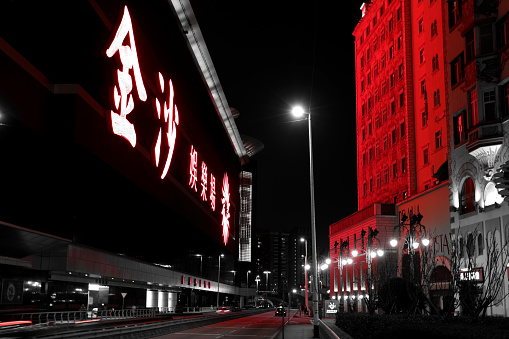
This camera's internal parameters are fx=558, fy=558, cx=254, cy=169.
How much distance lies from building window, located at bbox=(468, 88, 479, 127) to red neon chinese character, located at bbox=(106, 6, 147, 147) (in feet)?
67.8

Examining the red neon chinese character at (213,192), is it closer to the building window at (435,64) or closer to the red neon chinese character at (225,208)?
the red neon chinese character at (225,208)

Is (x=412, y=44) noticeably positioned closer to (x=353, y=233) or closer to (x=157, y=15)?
(x=353, y=233)

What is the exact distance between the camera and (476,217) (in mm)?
32344

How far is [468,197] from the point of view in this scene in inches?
1346

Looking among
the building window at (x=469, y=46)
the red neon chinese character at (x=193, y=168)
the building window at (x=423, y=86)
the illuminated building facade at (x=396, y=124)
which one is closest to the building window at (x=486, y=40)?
the building window at (x=469, y=46)

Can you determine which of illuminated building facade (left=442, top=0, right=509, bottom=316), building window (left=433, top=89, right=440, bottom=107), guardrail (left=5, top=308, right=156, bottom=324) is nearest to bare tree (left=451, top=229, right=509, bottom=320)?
illuminated building facade (left=442, top=0, right=509, bottom=316)

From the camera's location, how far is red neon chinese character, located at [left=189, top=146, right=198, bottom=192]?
56.9m

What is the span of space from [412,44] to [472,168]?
3252 centimetres

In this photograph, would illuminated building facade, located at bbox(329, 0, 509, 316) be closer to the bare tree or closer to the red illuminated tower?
the red illuminated tower

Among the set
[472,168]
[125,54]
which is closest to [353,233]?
[472,168]

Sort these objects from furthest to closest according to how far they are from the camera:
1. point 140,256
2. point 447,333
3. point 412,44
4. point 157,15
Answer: point 412,44
point 140,256
point 157,15
point 447,333

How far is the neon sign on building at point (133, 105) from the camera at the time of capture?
3241cm

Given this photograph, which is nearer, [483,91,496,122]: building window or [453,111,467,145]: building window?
[483,91,496,122]: building window

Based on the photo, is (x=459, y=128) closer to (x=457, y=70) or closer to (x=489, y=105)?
(x=457, y=70)
